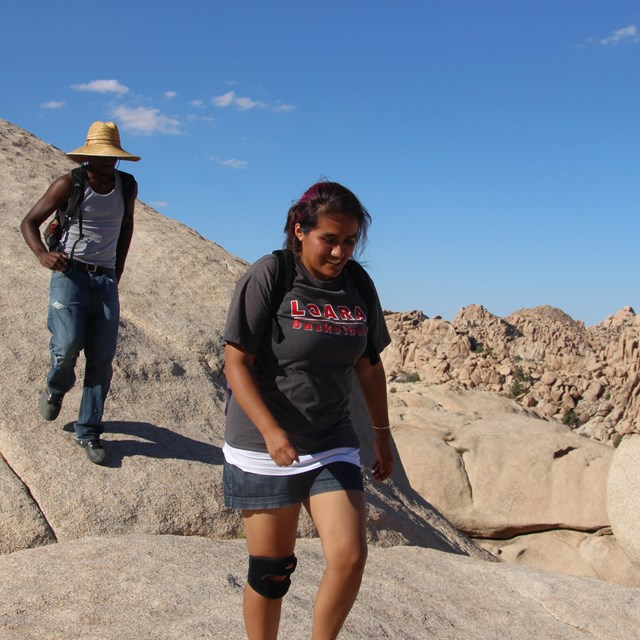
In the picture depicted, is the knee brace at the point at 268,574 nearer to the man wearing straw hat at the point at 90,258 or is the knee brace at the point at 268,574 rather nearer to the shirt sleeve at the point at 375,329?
the shirt sleeve at the point at 375,329

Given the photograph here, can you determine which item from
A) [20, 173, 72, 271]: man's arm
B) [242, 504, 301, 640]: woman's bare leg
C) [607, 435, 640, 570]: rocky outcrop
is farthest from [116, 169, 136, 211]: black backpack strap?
[607, 435, 640, 570]: rocky outcrop

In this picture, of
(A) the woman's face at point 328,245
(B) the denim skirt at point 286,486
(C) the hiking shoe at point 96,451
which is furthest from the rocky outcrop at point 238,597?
(A) the woman's face at point 328,245

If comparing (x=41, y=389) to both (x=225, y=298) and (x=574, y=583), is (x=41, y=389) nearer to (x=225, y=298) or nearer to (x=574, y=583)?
(x=225, y=298)

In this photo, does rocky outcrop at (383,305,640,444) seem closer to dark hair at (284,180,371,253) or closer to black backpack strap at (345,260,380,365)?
black backpack strap at (345,260,380,365)

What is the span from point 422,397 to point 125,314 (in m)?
10.7

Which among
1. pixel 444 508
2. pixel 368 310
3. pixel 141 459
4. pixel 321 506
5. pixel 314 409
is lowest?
pixel 444 508

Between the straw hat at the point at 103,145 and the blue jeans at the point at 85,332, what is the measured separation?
68 cm

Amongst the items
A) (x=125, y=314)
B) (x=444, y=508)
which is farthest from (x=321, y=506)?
(x=444, y=508)

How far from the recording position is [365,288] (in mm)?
3320

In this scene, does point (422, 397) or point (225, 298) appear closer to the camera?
point (225, 298)

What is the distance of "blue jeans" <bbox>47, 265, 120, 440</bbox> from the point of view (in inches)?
196

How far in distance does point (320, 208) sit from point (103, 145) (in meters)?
2.37

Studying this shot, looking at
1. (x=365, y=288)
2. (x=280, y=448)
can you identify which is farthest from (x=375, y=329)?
(x=280, y=448)

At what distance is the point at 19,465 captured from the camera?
5.18m
